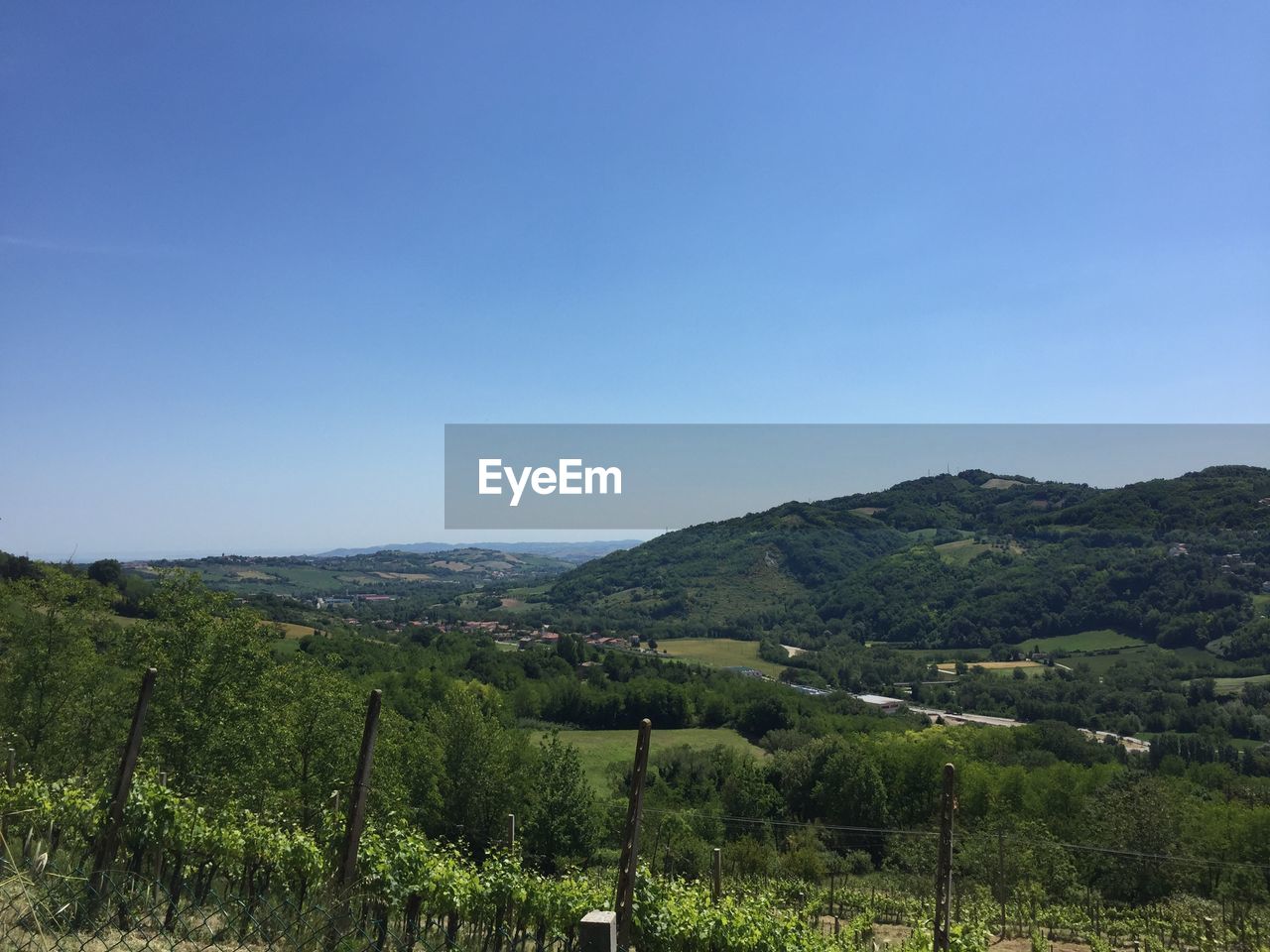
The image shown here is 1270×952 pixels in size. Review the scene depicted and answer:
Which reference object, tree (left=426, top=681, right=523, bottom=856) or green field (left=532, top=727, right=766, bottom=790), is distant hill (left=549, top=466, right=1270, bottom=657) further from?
tree (left=426, top=681, right=523, bottom=856)

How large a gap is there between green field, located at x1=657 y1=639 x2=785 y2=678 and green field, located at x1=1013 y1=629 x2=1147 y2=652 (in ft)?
139

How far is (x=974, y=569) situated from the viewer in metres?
140

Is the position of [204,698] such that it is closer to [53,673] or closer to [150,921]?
[53,673]

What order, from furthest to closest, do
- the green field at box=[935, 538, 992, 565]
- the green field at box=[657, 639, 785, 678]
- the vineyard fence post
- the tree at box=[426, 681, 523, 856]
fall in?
the green field at box=[935, 538, 992, 565] → the green field at box=[657, 639, 785, 678] → the tree at box=[426, 681, 523, 856] → the vineyard fence post

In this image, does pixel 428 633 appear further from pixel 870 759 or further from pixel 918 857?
pixel 918 857

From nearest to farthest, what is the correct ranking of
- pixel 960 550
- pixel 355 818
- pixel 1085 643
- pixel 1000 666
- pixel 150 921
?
pixel 355 818 → pixel 150 921 → pixel 1000 666 → pixel 1085 643 → pixel 960 550

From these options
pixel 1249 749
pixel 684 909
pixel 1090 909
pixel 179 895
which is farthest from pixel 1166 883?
pixel 1249 749

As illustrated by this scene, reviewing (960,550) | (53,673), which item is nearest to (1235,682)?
(960,550)

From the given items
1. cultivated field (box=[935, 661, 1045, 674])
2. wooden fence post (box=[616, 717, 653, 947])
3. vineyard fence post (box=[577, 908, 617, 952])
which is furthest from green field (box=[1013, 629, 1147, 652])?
vineyard fence post (box=[577, 908, 617, 952])

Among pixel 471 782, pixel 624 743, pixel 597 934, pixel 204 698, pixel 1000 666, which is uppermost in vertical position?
pixel 597 934

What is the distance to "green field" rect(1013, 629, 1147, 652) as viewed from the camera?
10656 centimetres

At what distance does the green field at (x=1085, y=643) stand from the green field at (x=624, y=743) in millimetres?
70015

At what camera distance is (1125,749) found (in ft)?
218

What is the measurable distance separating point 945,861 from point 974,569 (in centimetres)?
14910
